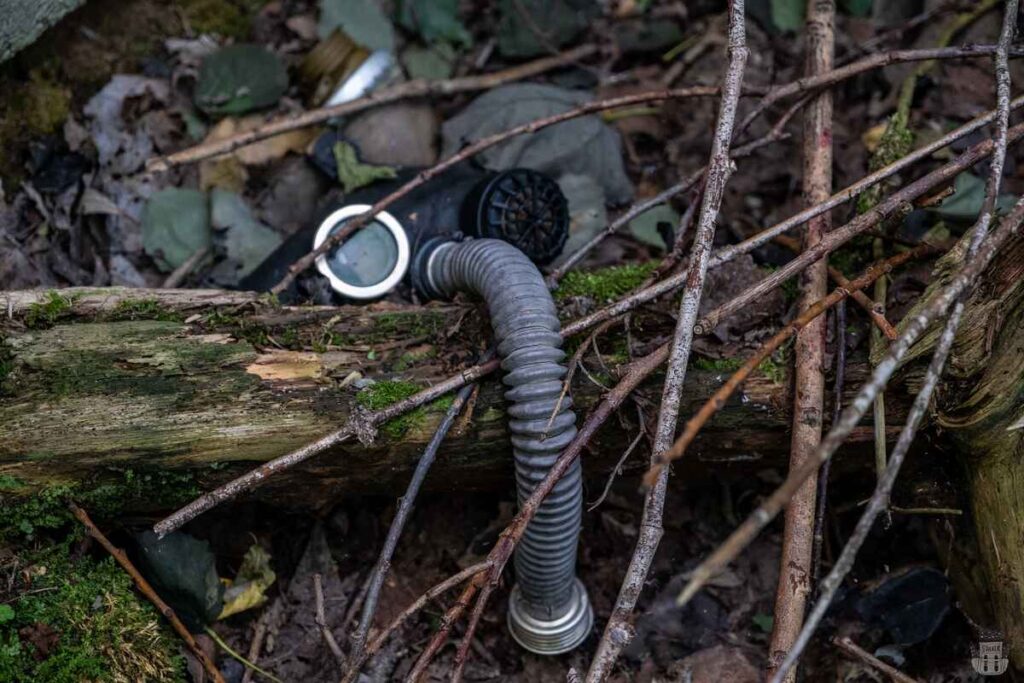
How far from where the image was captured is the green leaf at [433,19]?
13.6 feet

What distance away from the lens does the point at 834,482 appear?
311 cm

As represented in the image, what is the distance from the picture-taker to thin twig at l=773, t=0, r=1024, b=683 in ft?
5.77

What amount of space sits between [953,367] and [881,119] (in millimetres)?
1885

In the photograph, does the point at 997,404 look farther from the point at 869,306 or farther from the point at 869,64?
the point at 869,64

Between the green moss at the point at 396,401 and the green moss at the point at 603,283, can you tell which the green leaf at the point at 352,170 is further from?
the green moss at the point at 396,401

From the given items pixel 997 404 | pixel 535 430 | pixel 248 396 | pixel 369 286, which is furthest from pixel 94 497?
pixel 997 404

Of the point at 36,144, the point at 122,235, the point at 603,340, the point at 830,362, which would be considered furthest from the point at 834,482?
the point at 36,144

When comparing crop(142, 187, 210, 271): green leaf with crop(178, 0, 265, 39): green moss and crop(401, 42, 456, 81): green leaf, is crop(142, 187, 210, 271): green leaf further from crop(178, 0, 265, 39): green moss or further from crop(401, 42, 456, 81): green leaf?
crop(401, 42, 456, 81): green leaf

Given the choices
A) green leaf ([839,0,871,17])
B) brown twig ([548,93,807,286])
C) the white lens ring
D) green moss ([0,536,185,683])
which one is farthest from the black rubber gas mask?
green leaf ([839,0,871,17])

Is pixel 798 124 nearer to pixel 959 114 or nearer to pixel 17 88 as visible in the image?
pixel 959 114

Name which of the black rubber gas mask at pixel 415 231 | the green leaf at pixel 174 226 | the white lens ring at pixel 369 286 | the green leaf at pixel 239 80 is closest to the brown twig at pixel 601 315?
the black rubber gas mask at pixel 415 231

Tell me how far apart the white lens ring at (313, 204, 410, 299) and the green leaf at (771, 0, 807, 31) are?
2.32 m

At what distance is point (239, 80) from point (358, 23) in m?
0.66

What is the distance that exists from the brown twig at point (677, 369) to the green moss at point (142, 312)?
1690 mm
